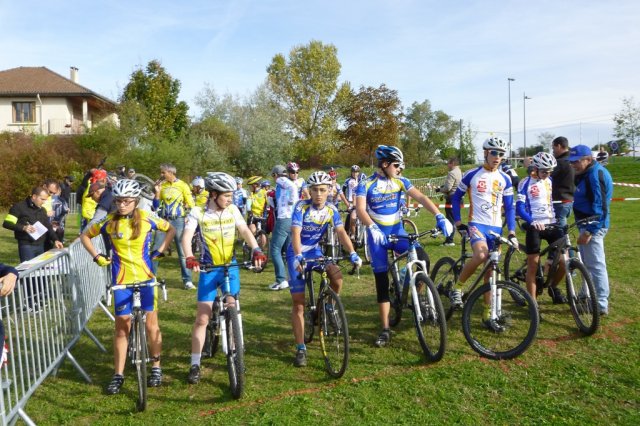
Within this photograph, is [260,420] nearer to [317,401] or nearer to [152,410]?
[317,401]

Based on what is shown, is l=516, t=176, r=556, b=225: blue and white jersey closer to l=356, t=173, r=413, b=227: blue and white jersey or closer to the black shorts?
the black shorts

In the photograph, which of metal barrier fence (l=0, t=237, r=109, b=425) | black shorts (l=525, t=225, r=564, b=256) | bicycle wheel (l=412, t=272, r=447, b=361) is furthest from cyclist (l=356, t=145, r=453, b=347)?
metal barrier fence (l=0, t=237, r=109, b=425)

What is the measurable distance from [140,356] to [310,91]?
53641 millimetres

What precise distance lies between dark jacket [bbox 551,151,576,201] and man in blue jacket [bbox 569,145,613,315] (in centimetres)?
109

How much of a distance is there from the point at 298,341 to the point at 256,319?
1.81 m

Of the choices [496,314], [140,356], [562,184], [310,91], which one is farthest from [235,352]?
[310,91]

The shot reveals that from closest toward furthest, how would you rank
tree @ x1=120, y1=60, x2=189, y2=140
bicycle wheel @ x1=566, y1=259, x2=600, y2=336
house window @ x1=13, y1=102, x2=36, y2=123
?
bicycle wheel @ x1=566, y1=259, x2=600, y2=336, tree @ x1=120, y1=60, x2=189, y2=140, house window @ x1=13, y1=102, x2=36, y2=123

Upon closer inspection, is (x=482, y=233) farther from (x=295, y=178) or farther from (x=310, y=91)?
(x=310, y=91)

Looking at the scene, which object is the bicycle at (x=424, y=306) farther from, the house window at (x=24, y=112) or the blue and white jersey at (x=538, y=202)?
the house window at (x=24, y=112)

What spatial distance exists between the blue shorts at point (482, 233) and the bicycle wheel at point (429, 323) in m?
0.96

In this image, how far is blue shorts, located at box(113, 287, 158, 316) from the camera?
491 centimetres

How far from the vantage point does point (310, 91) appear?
56.2 metres

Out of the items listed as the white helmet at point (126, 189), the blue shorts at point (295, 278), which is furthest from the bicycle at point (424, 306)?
the white helmet at point (126, 189)

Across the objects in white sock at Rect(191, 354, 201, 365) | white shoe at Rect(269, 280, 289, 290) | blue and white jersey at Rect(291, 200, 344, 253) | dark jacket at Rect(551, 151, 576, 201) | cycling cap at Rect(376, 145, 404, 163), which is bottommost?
white shoe at Rect(269, 280, 289, 290)
